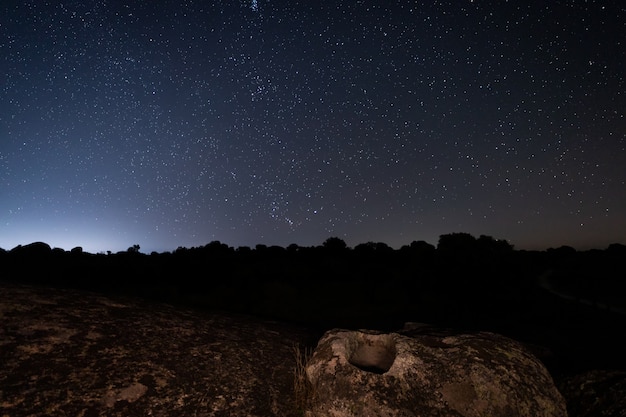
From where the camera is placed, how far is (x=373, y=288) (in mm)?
24719

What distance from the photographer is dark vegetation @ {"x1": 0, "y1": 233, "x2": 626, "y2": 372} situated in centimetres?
1830

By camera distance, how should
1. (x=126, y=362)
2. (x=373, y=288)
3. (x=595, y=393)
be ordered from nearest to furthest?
(x=126, y=362)
(x=595, y=393)
(x=373, y=288)

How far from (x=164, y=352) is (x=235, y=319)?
1800 mm

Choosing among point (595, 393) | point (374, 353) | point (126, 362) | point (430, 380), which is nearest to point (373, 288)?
point (595, 393)

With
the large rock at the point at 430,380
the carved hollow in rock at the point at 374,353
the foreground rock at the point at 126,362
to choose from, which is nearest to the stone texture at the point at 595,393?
the large rock at the point at 430,380

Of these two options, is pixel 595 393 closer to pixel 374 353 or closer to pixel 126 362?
pixel 374 353

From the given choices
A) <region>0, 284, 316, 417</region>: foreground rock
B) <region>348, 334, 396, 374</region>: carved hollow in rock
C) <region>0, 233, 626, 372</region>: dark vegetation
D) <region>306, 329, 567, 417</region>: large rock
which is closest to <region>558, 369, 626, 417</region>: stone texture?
<region>306, 329, 567, 417</region>: large rock

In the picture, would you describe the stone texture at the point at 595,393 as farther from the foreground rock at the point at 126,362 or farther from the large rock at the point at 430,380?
the foreground rock at the point at 126,362

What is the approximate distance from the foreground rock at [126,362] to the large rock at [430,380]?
0.57 metres

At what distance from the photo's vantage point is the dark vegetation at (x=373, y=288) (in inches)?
720

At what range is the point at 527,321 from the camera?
19609 millimetres

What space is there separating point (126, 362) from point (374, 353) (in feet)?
9.26

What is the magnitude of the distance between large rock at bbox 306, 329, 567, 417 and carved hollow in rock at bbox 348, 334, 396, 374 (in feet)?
0.04

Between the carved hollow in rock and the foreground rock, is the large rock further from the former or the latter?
the foreground rock
